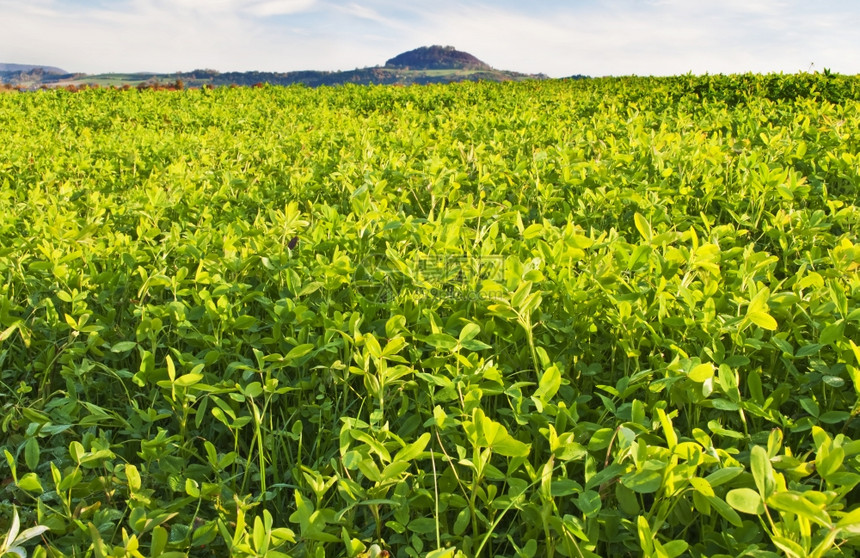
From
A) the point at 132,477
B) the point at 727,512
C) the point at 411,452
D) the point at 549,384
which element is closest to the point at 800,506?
the point at 727,512

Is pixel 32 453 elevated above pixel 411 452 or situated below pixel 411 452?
below

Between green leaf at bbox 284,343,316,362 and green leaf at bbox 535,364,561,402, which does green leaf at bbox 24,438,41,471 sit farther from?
green leaf at bbox 535,364,561,402

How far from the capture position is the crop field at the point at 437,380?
1.35 meters

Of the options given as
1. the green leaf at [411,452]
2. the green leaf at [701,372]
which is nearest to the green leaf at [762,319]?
the green leaf at [701,372]

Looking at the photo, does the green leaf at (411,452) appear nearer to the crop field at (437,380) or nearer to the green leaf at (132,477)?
the crop field at (437,380)

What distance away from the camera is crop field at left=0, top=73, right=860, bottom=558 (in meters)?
1.35

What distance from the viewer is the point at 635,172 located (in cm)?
345

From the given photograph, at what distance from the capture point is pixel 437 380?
5.06 feet

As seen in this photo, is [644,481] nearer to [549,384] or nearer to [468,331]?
[549,384]

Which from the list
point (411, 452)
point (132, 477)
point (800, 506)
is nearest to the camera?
point (800, 506)

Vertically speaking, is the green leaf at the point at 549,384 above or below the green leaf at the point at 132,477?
above

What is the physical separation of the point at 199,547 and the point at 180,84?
60.5ft

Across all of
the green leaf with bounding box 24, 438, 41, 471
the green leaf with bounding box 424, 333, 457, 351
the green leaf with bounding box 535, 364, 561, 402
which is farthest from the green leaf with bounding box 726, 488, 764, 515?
the green leaf with bounding box 24, 438, 41, 471

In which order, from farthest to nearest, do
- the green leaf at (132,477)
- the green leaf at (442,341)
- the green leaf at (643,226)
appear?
the green leaf at (643,226), the green leaf at (442,341), the green leaf at (132,477)
